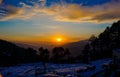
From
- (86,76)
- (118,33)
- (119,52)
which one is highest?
(118,33)

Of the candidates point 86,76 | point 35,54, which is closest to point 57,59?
point 35,54

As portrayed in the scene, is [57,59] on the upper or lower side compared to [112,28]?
lower

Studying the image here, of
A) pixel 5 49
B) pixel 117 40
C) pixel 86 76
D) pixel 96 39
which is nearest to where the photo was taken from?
pixel 86 76

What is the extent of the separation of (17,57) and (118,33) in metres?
49.2

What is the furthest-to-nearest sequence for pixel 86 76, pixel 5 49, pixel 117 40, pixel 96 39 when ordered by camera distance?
pixel 5 49 < pixel 96 39 < pixel 117 40 < pixel 86 76

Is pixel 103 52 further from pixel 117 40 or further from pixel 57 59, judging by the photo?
pixel 57 59

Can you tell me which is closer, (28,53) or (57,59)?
(57,59)

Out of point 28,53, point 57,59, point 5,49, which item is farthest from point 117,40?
point 5,49

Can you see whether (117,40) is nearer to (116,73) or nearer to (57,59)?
(57,59)

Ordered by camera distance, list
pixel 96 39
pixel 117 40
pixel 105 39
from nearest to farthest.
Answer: pixel 117 40 → pixel 105 39 → pixel 96 39

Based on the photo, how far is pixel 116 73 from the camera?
45.2 m

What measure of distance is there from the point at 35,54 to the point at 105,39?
1385 inches

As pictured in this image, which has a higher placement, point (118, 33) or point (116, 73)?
point (118, 33)

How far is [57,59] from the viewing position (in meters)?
107
